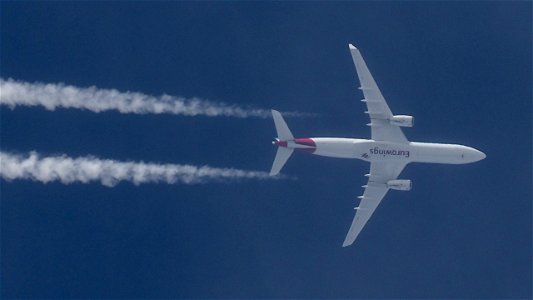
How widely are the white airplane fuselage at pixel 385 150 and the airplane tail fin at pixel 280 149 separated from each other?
0.47m

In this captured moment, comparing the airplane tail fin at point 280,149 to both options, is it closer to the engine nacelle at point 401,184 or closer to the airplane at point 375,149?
the airplane at point 375,149

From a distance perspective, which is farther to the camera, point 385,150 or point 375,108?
point 385,150

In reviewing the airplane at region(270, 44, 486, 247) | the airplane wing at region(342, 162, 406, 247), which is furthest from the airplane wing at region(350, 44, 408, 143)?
the airplane wing at region(342, 162, 406, 247)

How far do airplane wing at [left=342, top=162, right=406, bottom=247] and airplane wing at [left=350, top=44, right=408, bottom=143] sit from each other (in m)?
3.42

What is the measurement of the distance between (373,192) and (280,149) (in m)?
13.0

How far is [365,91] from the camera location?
376ft

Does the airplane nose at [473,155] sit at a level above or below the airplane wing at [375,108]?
below

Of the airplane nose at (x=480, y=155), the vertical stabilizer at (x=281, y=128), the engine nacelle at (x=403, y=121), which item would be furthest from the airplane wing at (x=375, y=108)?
the vertical stabilizer at (x=281, y=128)

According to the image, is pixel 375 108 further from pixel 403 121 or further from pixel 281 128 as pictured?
pixel 281 128

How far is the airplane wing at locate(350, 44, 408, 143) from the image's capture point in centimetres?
11419

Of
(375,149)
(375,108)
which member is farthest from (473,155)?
(375,108)

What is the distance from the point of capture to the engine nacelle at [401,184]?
116744 millimetres

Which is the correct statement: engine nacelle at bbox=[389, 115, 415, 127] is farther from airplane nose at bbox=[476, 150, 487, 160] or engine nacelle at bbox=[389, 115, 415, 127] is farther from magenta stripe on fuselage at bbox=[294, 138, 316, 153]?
magenta stripe on fuselage at bbox=[294, 138, 316, 153]

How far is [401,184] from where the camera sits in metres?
117
